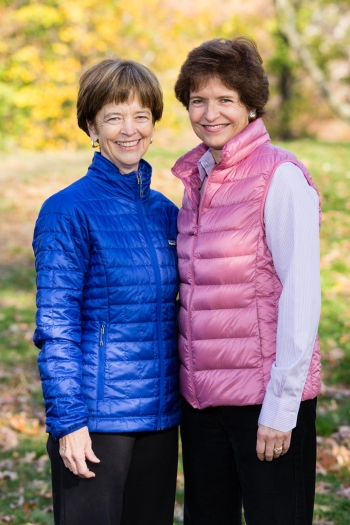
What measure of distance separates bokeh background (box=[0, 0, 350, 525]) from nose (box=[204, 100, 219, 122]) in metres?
2.58

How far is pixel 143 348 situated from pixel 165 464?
56 cm

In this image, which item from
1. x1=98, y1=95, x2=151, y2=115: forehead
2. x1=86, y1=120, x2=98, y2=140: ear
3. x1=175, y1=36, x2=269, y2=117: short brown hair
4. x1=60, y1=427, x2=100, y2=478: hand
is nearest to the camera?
x1=60, y1=427, x2=100, y2=478: hand

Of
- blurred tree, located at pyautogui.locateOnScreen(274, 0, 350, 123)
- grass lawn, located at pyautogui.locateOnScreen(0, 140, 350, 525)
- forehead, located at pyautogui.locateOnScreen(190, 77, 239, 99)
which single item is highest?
blurred tree, located at pyautogui.locateOnScreen(274, 0, 350, 123)

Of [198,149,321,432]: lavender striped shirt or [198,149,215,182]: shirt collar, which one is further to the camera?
[198,149,215,182]: shirt collar

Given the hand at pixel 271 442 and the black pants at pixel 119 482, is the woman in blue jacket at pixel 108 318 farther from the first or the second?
the hand at pixel 271 442

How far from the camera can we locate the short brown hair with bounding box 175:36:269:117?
275 cm

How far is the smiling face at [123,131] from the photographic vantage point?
288 centimetres

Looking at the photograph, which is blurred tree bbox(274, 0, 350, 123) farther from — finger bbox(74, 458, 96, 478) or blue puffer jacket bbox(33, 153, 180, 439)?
finger bbox(74, 458, 96, 478)

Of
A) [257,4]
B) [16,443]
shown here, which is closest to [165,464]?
[16,443]

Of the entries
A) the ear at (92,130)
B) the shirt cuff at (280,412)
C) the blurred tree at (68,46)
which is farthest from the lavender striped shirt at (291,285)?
the blurred tree at (68,46)

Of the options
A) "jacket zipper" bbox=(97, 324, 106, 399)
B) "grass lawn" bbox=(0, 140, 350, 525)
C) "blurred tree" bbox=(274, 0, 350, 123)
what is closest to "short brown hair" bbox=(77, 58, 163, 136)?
"jacket zipper" bbox=(97, 324, 106, 399)

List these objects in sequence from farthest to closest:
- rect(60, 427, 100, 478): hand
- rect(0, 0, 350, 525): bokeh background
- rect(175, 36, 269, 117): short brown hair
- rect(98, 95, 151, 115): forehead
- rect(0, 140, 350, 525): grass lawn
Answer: rect(0, 0, 350, 525): bokeh background < rect(0, 140, 350, 525): grass lawn < rect(98, 95, 151, 115): forehead < rect(175, 36, 269, 117): short brown hair < rect(60, 427, 100, 478): hand

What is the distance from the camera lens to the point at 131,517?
9.83 feet

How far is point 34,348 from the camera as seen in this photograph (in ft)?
24.5
